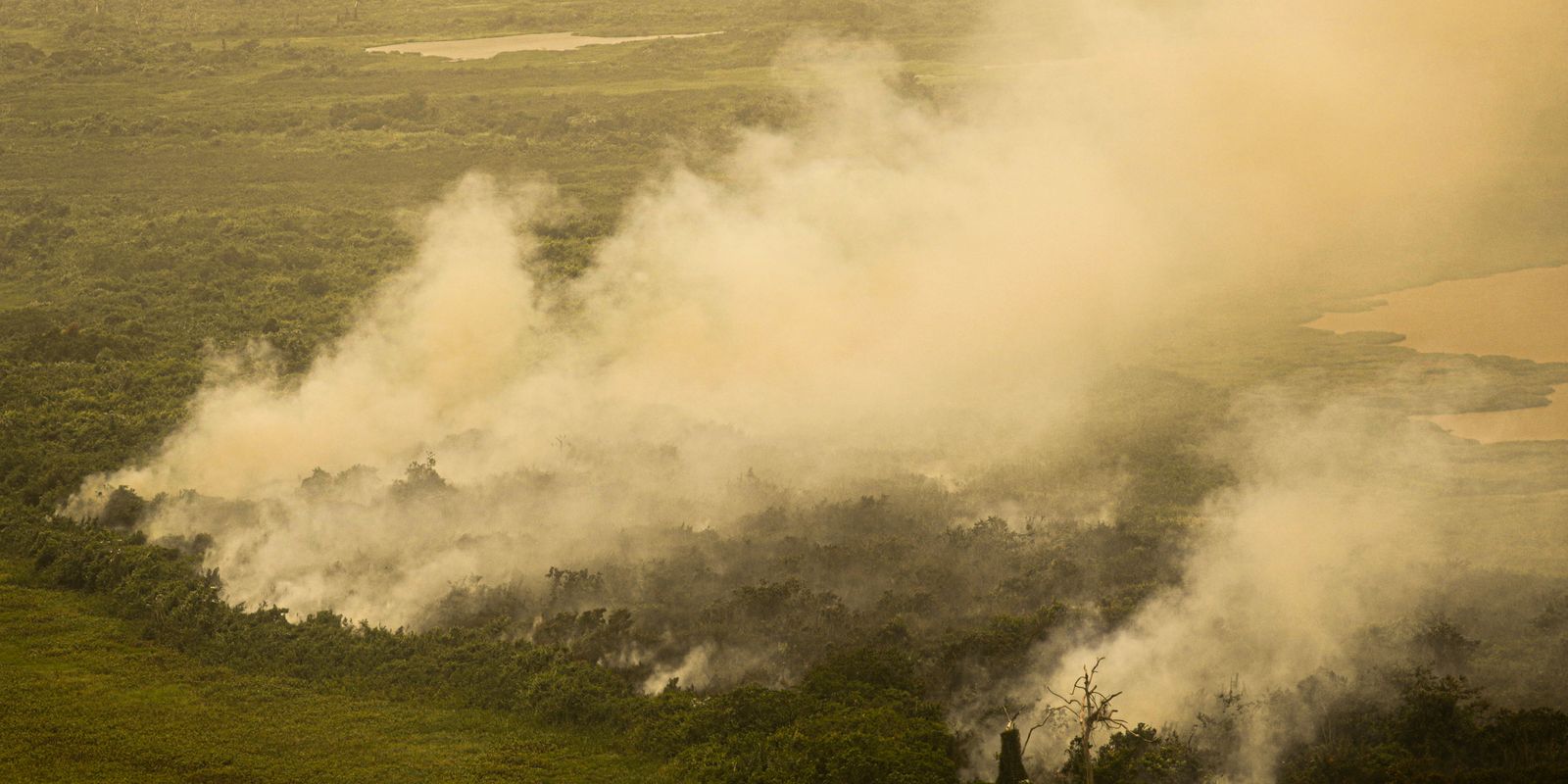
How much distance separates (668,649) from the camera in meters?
25.1

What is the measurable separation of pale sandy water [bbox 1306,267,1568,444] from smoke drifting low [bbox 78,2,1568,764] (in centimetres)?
224

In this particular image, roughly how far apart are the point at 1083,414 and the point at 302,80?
218 feet

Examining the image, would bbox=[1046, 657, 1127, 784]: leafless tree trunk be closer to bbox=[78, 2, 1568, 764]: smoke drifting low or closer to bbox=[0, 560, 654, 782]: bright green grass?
bbox=[78, 2, 1568, 764]: smoke drifting low

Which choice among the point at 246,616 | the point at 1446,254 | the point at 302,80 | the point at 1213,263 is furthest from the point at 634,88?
the point at 246,616

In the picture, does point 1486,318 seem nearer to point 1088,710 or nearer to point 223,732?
point 1088,710

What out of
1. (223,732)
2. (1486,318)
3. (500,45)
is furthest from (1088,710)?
(500,45)

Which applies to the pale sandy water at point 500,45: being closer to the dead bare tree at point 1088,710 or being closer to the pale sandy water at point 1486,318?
the pale sandy water at point 1486,318

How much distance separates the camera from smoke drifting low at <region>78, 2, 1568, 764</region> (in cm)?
2825

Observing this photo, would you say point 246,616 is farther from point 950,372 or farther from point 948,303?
point 948,303

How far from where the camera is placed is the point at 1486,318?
142 feet

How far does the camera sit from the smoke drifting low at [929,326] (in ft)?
92.7

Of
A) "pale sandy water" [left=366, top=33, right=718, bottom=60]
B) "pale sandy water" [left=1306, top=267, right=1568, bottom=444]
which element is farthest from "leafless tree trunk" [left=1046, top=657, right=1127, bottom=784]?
"pale sandy water" [left=366, top=33, right=718, bottom=60]

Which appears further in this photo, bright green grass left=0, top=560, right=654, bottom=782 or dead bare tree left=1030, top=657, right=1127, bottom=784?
bright green grass left=0, top=560, right=654, bottom=782

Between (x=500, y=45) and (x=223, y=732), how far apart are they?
260 ft
